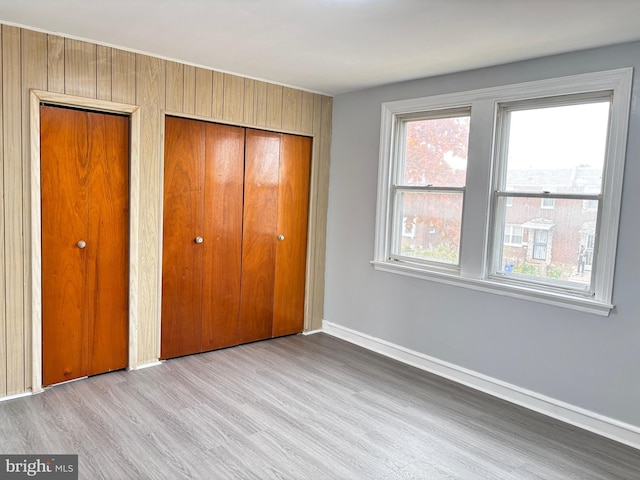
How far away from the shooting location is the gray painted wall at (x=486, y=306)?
285 centimetres

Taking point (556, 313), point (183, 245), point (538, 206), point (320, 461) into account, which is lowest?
point (320, 461)

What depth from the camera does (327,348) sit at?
4.37 meters

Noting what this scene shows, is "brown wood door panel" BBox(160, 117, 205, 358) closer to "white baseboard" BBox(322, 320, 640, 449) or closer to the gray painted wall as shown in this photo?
the gray painted wall

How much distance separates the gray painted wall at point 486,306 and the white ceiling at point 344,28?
192mm

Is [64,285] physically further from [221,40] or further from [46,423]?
[221,40]

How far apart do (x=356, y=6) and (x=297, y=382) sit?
257 centimetres

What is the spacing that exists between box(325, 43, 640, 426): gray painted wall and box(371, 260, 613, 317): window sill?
4 cm

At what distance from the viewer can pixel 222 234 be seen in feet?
13.3

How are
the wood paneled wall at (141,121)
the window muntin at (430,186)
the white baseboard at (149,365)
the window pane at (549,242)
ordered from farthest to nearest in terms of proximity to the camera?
1. the window muntin at (430,186)
2. the white baseboard at (149,365)
3. the window pane at (549,242)
4. the wood paneled wall at (141,121)

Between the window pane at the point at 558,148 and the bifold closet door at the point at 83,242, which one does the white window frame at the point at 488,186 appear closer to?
the window pane at the point at 558,148

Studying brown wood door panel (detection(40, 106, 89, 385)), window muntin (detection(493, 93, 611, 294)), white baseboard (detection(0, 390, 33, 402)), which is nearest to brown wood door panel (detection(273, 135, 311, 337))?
brown wood door panel (detection(40, 106, 89, 385))

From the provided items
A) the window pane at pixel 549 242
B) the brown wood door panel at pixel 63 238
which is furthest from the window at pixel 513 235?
the brown wood door panel at pixel 63 238

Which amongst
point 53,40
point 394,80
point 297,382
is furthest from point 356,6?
point 297,382

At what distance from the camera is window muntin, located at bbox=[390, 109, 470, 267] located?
376cm
